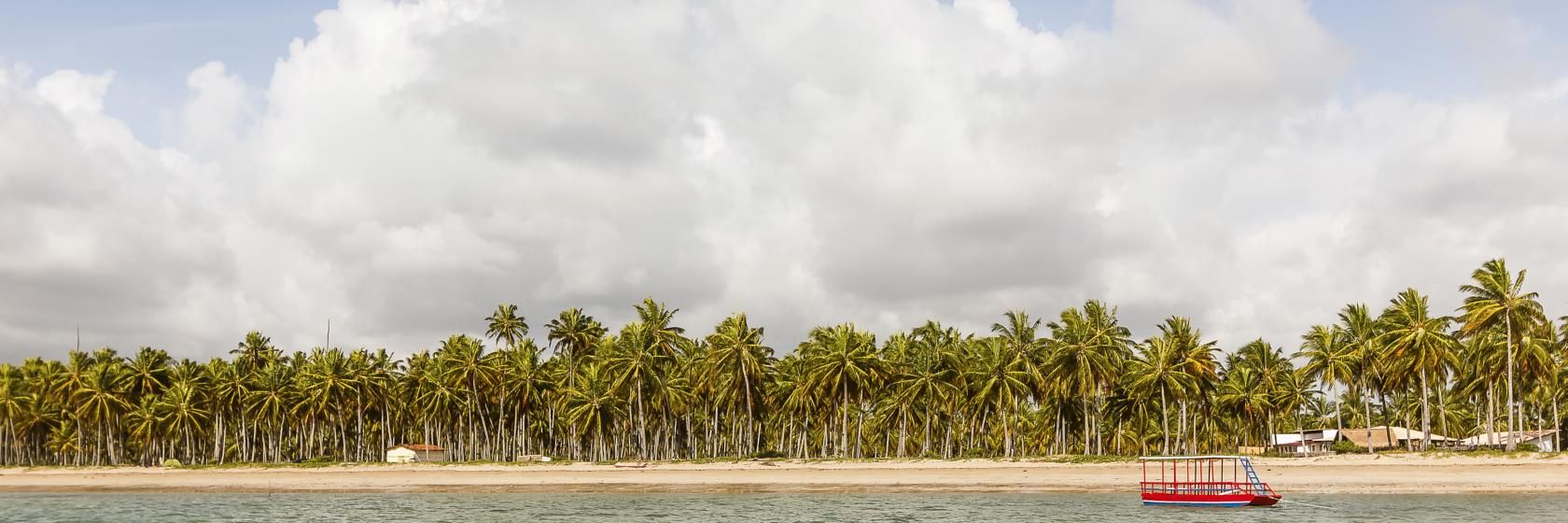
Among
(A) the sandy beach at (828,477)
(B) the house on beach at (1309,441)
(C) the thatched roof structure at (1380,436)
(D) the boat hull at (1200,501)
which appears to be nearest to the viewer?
(D) the boat hull at (1200,501)

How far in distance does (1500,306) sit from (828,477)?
1744 inches

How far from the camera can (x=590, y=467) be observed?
277ft

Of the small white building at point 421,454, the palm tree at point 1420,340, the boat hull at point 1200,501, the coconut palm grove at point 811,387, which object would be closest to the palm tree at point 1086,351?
the coconut palm grove at point 811,387

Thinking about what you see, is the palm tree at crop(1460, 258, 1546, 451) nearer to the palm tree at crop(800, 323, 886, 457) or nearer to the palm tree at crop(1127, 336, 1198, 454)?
the palm tree at crop(1127, 336, 1198, 454)

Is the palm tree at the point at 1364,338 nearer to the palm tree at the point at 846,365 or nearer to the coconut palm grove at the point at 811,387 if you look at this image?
the coconut palm grove at the point at 811,387

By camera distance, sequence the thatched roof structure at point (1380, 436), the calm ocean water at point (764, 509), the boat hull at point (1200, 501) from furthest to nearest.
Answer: the thatched roof structure at point (1380, 436)
the boat hull at point (1200, 501)
the calm ocean water at point (764, 509)

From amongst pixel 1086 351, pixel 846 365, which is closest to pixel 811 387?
pixel 846 365

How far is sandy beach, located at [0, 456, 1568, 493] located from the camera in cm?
5984

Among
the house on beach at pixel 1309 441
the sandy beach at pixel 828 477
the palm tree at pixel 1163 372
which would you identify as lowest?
the house on beach at pixel 1309 441

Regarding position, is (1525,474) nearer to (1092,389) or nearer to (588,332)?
(1092,389)

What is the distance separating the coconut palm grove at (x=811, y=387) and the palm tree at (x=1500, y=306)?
133mm

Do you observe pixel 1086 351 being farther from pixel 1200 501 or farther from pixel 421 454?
pixel 421 454

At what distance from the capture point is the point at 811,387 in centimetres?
9169

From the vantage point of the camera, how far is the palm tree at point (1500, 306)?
71500 millimetres
